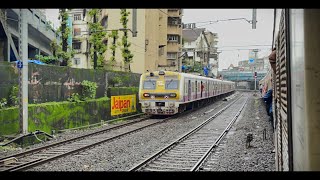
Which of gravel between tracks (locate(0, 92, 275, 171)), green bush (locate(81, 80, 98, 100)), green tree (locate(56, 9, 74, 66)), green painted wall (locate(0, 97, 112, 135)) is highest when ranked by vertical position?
green tree (locate(56, 9, 74, 66))

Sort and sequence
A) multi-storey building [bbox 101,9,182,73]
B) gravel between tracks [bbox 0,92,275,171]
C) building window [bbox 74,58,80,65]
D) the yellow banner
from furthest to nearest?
building window [bbox 74,58,80,65], multi-storey building [bbox 101,9,182,73], the yellow banner, gravel between tracks [bbox 0,92,275,171]

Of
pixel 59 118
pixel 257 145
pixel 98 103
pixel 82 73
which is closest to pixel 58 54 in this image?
pixel 82 73

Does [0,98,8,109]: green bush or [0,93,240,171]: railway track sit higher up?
[0,98,8,109]: green bush

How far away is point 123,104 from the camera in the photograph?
19.1 metres

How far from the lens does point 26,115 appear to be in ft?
34.7

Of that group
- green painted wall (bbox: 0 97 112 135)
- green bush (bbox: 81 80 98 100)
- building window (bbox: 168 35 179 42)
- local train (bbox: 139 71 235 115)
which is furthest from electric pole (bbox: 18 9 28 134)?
building window (bbox: 168 35 179 42)

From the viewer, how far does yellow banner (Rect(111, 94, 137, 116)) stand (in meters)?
18.0

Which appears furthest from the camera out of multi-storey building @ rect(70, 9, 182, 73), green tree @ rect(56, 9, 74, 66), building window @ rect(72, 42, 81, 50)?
building window @ rect(72, 42, 81, 50)

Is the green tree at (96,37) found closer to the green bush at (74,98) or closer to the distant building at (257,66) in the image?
the green bush at (74,98)

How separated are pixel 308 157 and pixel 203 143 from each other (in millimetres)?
8923

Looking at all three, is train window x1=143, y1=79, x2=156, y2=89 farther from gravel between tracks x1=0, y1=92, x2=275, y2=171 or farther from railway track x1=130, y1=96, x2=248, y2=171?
railway track x1=130, y1=96, x2=248, y2=171

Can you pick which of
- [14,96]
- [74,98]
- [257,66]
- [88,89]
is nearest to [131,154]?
[14,96]

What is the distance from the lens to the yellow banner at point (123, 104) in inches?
710
